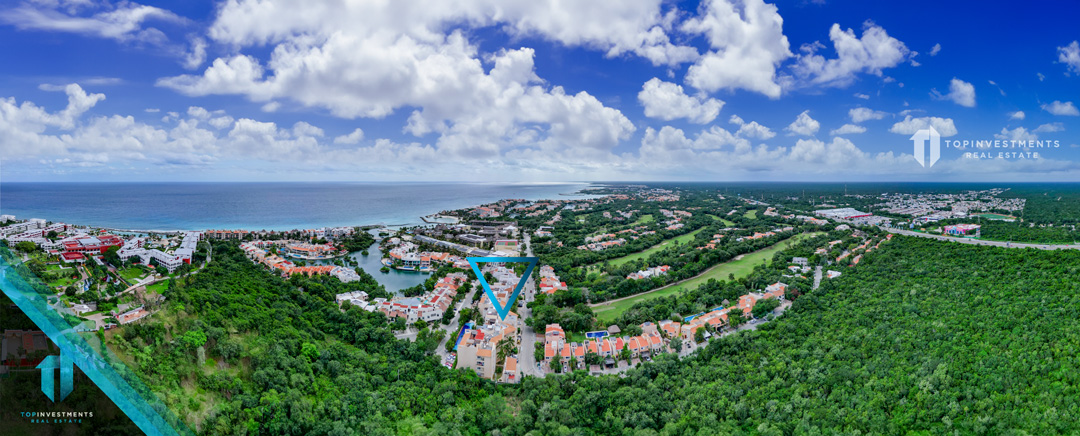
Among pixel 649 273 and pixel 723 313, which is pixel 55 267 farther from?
pixel 649 273

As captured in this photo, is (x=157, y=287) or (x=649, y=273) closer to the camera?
(x=157, y=287)

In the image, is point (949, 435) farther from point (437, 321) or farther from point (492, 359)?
point (437, 321)

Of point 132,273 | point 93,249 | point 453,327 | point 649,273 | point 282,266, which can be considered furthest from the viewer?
point 282,266

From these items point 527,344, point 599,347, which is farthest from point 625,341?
point 527,344
